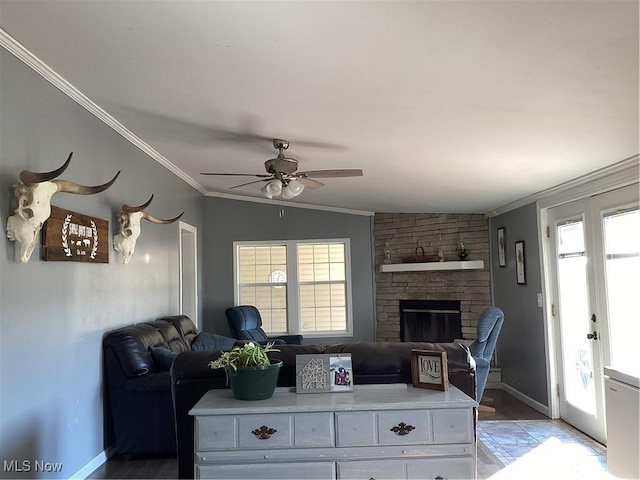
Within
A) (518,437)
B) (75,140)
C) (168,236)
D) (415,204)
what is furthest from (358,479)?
(415,204)

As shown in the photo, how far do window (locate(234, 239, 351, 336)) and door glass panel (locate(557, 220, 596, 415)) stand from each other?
312 cm

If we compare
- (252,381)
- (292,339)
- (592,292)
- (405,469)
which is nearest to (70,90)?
(252,381)

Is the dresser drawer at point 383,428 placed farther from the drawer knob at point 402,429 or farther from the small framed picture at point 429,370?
the small framed picture at point 429,370

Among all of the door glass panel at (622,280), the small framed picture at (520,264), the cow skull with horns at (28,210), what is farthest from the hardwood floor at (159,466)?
the cow skull with horns at (28,210)

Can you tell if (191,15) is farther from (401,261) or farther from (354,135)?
(401,261)

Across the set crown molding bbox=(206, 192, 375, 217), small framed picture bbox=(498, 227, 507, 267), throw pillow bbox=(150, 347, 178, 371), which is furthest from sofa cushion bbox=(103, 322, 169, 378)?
small framed picture bbox=(498, 227, 507, 267)

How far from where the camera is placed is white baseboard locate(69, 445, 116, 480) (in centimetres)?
331

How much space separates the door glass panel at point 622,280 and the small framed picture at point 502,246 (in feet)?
6.89

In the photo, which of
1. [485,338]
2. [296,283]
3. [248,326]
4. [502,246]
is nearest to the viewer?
[485,338]

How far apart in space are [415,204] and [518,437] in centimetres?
309

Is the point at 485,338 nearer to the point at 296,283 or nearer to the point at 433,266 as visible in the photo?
the point at 433,266

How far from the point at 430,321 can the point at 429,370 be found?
14.5ft

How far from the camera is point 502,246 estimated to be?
603 cm

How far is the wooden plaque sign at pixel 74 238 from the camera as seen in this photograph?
2.96m
